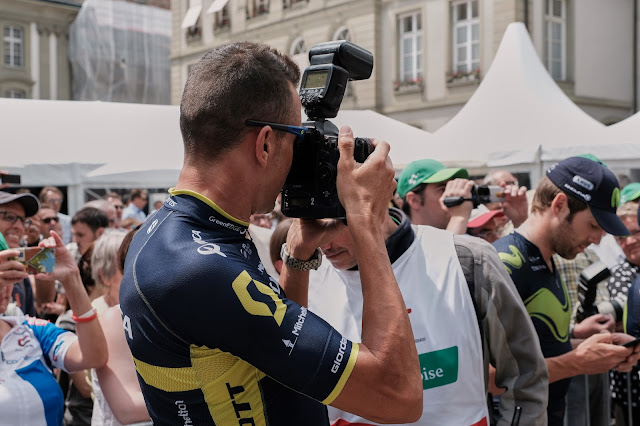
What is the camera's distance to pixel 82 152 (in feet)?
31.1

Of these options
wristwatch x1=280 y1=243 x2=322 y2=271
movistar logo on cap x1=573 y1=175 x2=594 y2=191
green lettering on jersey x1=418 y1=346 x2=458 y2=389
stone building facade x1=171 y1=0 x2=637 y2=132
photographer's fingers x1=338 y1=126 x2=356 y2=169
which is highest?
stone building facade x1=171 y1=0 x2=637 y2=132

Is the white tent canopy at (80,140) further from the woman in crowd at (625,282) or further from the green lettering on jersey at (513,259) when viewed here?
the green lettering on jersey at (513,259)

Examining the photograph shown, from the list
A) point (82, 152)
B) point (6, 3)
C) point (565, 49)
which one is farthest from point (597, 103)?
point (6, 3)

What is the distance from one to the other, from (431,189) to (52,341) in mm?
2031

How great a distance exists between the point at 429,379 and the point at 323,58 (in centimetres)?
93

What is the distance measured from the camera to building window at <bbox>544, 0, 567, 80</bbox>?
17.4 m

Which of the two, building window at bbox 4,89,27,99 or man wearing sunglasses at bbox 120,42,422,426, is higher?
building window at bbox 4,89,27,99

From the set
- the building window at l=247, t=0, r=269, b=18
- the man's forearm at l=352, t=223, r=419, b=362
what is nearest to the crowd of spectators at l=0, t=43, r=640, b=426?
the man's forearm at l=352, t=223, r=419, b=362

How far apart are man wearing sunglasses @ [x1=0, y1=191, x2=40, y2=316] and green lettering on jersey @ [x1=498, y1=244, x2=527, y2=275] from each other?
8.50 ft

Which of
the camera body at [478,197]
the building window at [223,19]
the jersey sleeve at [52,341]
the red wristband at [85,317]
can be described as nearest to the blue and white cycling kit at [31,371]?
the jersey sleeve at [52,341]

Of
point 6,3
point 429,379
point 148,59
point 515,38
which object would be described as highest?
point 6,3

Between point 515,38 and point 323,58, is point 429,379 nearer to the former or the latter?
point 323,58

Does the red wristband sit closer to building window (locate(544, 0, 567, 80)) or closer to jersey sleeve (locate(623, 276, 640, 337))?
jersey sleeve (locate(623, 276, 640, 337))

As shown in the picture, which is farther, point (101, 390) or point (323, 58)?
point (101, 390)
